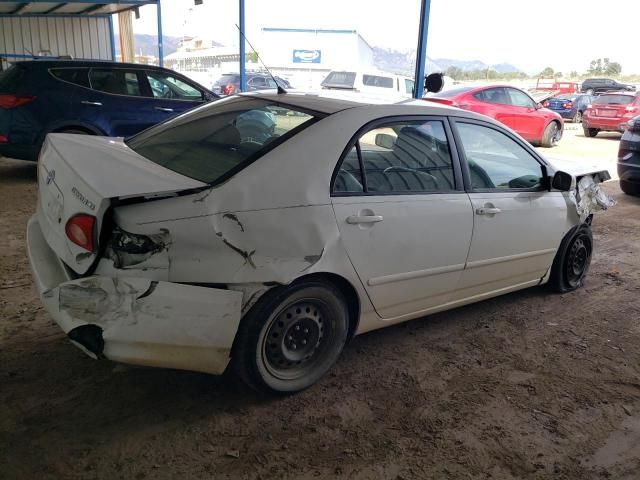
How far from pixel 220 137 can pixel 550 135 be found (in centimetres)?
1267

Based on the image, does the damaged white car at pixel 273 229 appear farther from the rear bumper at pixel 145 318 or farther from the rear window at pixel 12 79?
the rear window at pixel 12 79

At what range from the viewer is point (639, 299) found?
4539 mm

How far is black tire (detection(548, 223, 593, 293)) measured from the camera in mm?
4371

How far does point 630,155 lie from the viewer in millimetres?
8180

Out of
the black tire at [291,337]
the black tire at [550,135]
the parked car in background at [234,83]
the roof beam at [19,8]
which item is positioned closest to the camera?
the black tire at [291,337]

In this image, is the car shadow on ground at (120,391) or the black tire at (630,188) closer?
the car shadow on ground at (120,391)

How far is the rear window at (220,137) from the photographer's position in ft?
9.16

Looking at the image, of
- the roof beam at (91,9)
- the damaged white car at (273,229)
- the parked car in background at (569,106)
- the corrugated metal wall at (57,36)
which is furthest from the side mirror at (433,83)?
the parked car in background at (569,106)

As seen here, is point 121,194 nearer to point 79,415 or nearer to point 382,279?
point 79,415

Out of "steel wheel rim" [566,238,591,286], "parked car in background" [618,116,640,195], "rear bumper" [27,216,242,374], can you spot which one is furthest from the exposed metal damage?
"parked car in background" [618,116,640,195]

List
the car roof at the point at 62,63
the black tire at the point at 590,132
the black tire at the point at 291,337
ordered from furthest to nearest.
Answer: the black tire at the point at 590,132 → the car roof at the point at 62,63 → the black tire at the point at 291,337

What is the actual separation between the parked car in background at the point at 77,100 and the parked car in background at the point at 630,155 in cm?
665

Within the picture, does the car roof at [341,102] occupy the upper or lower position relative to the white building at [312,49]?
lower

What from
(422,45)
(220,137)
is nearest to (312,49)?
(422,45)
